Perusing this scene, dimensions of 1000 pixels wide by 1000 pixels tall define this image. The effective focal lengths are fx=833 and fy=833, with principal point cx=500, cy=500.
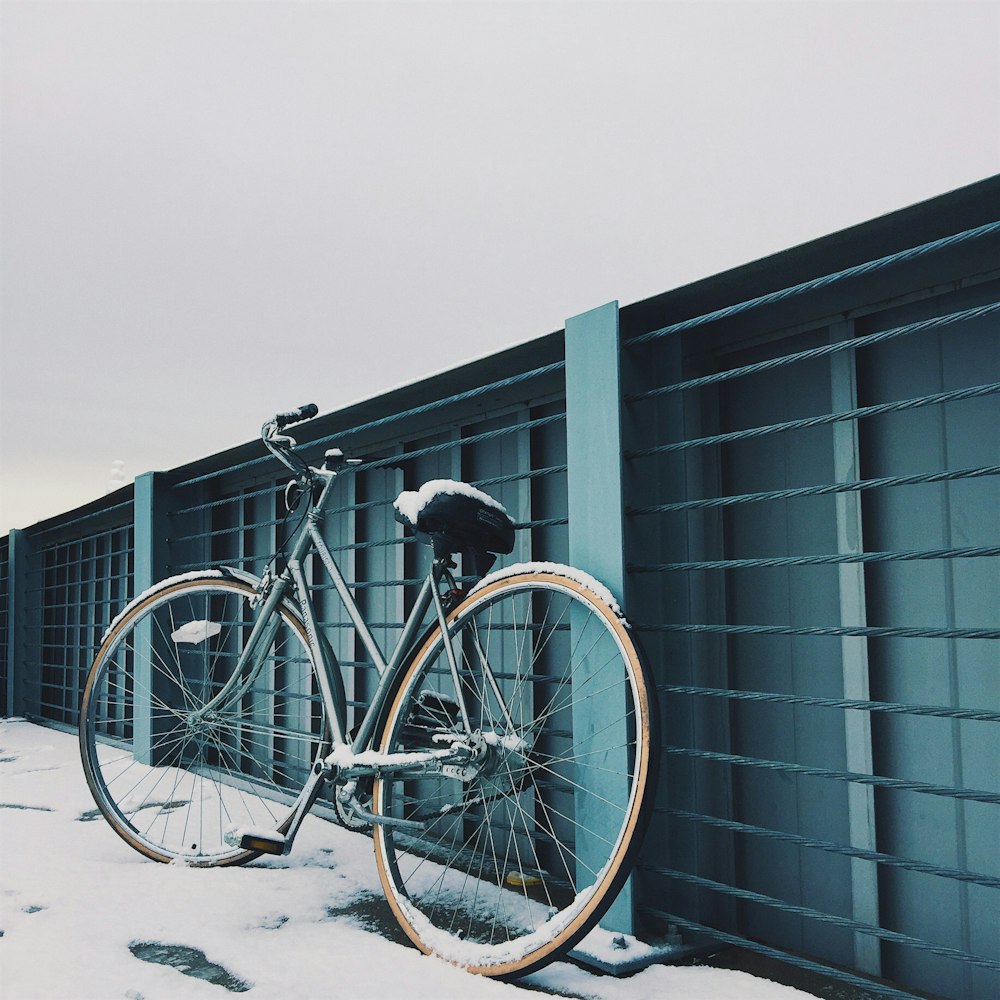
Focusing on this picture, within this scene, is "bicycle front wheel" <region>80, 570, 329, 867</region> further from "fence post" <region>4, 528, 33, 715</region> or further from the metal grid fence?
"fence post" <region>4, 528, 33, 715</region>

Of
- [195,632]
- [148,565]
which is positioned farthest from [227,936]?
[148,565]

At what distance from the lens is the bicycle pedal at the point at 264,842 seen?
1976 millimetres

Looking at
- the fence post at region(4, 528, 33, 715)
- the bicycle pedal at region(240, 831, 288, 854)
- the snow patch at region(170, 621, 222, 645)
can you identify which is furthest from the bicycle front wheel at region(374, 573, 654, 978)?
the fence post at region(4, 528, 33, 715)

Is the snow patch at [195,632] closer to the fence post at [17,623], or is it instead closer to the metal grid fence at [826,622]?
the metal grid fence at [826,622]

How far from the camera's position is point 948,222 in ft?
4.67

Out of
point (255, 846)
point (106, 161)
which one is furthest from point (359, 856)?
point (106, 161)

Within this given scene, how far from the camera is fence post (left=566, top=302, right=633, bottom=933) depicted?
1.77 meters

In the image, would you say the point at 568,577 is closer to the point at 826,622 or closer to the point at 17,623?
the point at 826,622

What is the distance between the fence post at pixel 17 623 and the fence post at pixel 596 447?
17.6 ft

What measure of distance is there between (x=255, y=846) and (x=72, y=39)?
889cm

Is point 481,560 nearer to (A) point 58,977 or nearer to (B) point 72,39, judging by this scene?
(A) point 58,977

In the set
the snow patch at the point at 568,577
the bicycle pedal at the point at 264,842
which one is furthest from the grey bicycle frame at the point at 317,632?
the bicycle pedal at the point at 264,842

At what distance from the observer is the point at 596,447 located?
182cm

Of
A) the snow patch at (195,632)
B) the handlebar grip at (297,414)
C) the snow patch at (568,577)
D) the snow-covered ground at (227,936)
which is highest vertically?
the handlebar grip at (297,414)
